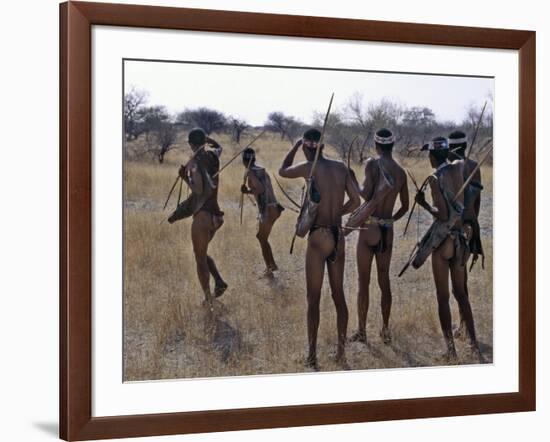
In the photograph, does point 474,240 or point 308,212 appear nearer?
point 308,212

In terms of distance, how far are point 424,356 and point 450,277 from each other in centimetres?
35

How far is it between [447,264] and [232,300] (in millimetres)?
951

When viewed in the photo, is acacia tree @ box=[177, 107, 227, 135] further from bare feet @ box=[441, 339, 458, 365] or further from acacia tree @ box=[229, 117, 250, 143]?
bare feet @ box=[441, 339, 458, 365]

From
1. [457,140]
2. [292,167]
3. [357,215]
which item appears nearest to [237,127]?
[292,167]

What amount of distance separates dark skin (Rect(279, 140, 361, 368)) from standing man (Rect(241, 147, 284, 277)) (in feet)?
0.28

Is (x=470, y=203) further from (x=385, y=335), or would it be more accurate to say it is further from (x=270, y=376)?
(x=270, y=376)

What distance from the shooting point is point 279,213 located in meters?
4.56

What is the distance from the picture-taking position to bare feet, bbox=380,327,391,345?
15.4ft

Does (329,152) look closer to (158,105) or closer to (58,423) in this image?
(158,105)

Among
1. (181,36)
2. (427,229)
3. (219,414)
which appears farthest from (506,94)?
(219,414)

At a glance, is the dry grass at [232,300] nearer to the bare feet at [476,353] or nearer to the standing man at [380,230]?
the standing man at [380,230]

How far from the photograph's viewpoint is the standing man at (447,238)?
188 inches

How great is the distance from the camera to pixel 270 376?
4.52m

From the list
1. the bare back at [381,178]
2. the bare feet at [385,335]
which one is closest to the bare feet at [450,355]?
the bare feet at [385,335]
